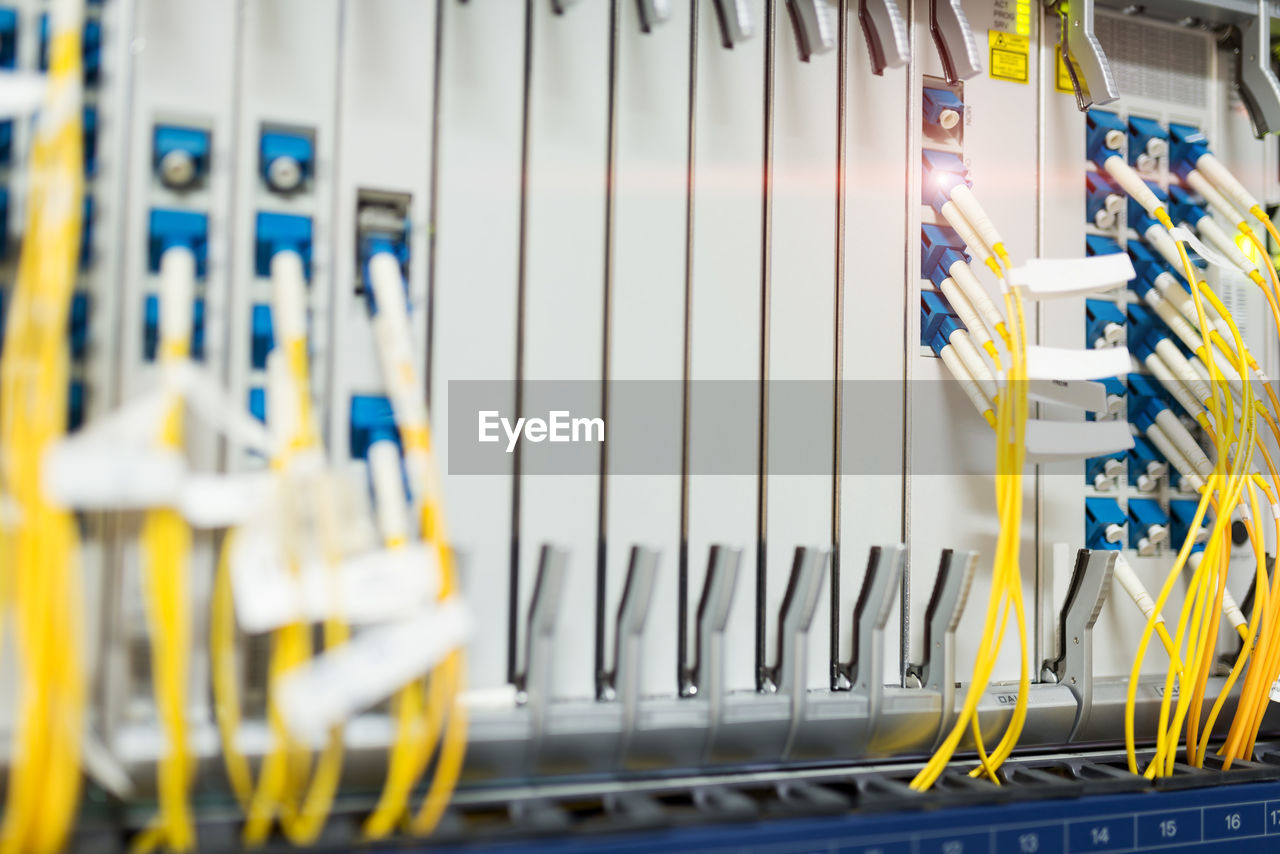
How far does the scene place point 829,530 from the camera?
1292 millimetres

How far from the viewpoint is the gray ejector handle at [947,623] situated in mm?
1237

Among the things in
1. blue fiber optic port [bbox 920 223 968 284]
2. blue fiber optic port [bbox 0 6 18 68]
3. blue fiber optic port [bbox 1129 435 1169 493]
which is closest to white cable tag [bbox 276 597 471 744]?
blue fiber optic port [bbox 0 6 18 68]

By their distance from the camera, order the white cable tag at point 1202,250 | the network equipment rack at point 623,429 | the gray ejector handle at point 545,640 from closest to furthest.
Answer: the network equipment rack at point 623,429 → the gray ejector handle at point 545,640 → the white cable tag at point 1202,250

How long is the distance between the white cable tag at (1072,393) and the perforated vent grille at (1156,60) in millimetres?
510

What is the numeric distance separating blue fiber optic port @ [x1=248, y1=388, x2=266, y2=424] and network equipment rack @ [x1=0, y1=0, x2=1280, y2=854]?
0.01 metres

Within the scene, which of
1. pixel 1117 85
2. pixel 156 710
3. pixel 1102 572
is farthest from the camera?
pixel 1117 85

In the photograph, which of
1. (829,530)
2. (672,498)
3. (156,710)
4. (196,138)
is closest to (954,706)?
(829,530)

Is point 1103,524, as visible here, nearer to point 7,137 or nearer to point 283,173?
point 283,173

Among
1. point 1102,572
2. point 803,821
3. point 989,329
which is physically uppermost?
point 989,329

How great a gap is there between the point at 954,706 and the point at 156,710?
95 cm

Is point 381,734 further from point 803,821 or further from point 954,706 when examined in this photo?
point 954,706

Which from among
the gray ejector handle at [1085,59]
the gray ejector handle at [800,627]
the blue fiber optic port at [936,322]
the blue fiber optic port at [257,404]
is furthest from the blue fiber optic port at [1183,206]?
Result: the blue fiber optic port at [257,404]

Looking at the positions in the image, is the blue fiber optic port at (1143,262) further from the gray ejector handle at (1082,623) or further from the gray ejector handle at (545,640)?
the gray ejector handle at (545,640)

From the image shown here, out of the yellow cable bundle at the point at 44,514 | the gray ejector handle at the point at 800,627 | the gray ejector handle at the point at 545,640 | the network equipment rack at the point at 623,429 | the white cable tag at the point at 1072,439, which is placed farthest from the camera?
the white cable tag at the point at 1072,439
